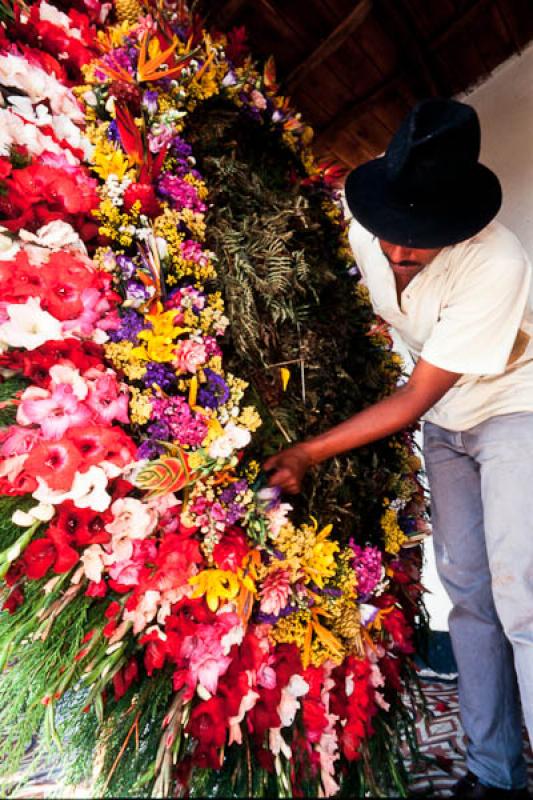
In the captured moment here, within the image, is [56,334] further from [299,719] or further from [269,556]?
[299,719]

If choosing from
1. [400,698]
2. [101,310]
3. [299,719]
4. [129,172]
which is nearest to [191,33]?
[129,172]

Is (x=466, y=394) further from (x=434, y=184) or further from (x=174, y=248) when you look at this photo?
(x=174, y=248)

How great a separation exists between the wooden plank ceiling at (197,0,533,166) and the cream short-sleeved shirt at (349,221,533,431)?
36.6 inches

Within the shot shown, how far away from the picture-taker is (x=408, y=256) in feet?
3.96

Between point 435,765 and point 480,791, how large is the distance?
25 cm

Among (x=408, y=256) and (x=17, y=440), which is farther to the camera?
(x=408, y=256)

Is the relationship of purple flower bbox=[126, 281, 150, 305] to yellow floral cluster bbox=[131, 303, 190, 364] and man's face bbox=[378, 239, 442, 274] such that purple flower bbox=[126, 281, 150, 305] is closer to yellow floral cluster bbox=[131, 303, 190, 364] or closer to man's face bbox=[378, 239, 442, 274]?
yellow floral cluster bbox=[131, 303, 190, 364]

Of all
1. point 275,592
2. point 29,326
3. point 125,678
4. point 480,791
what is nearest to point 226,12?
point 29,326

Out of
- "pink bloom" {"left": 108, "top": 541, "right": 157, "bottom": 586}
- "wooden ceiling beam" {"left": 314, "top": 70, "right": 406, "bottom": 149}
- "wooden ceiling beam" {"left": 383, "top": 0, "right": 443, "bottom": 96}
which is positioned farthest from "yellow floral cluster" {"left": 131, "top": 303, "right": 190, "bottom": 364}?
"wooden ceiling beam" {"left": 314, "top": 70, "right": 406, "bottom": 149}

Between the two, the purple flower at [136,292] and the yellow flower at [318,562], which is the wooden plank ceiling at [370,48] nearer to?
the purple flower at [136,292]

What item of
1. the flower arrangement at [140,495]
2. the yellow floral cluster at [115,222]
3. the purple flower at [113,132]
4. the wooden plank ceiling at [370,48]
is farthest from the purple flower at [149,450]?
the wooden plank ceiling at [370,48]

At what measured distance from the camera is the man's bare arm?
47.2 inches

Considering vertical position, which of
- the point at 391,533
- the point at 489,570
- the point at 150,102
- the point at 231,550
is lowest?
the point at 489,570

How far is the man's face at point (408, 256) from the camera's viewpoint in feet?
3.90
